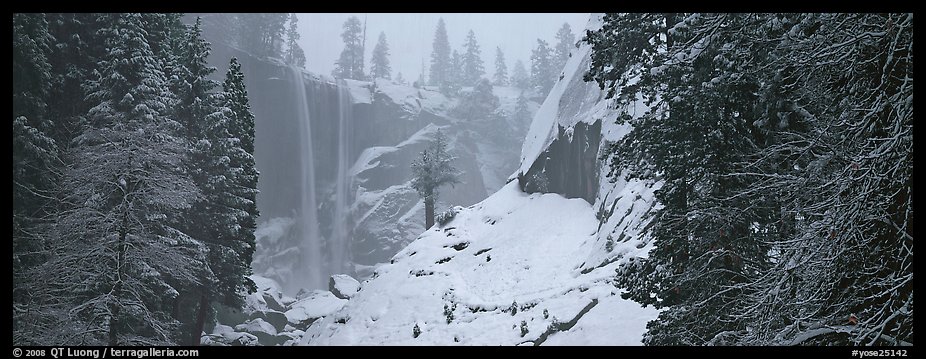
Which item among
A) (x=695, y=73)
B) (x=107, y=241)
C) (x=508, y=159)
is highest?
(x=508, y=159)

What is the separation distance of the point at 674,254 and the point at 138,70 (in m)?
17.2

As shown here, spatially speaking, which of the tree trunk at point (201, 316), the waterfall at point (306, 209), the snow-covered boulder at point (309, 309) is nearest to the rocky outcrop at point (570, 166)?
the snow-covered boulder at point (309, 309)

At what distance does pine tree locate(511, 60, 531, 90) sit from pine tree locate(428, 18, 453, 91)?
499 inches

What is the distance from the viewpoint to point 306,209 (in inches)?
2579

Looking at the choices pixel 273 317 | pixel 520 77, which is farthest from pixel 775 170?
pixel 520 77

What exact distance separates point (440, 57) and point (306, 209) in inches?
1775

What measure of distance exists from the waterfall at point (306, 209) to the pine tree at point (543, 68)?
35184mm

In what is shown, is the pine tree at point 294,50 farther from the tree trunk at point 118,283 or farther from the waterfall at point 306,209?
the tree trunk at point 118,283

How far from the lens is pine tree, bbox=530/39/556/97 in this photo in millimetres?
73188

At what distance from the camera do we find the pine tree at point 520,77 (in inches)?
3366
